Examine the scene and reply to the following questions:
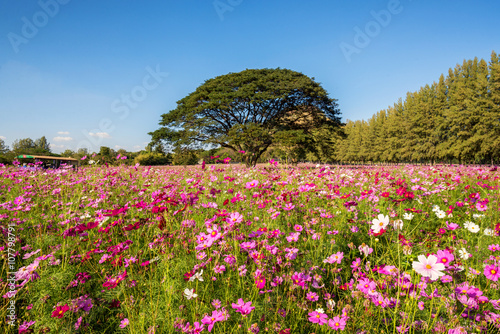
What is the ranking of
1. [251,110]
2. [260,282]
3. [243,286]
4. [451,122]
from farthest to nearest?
[451,122] < [251,110] < [243,286] < [260,282]

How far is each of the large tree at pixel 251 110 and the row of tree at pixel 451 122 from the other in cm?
546

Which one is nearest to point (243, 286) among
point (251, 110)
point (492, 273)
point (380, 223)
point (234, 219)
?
point (234, 219)

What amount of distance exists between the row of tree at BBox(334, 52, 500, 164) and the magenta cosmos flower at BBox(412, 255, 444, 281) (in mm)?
24938

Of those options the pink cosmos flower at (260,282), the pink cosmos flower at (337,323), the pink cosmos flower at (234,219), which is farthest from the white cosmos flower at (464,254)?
the pink cosmos flower at (234,219)

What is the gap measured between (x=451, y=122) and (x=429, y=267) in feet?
133

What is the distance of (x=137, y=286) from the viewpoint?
5.91 ft

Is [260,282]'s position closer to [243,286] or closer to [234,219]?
[243,286]

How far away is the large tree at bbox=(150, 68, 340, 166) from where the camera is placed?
2095 cm

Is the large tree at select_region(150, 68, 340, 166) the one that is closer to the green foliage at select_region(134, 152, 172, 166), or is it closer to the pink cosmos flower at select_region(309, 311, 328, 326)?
the pink cosmos flower at select_region(309, 311, 328, 326)

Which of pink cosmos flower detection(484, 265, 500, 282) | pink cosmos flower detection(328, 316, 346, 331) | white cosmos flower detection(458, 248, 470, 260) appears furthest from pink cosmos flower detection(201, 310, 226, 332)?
white cosmos flower detection(458, 248, 470, 260)

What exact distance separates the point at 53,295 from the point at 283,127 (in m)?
22.5

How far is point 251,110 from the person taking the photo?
76.7 feet

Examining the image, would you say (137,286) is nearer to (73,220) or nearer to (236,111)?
(73,220)

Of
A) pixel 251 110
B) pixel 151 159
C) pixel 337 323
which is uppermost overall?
pixel 251 110
